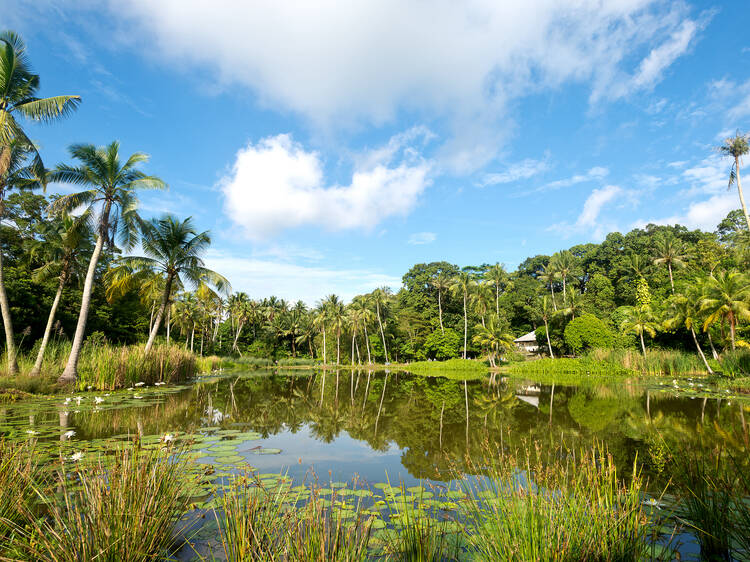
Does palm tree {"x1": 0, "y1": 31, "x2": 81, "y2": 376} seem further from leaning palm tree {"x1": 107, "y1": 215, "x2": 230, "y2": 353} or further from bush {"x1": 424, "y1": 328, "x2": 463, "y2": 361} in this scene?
bush {"x1": 424, "y1": 328, "x2": 463, "y2": 361}

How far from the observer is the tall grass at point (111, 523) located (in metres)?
2.43

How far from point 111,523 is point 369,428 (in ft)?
27.5

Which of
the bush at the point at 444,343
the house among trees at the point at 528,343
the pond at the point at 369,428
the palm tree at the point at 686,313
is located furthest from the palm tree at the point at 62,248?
the house among trees at the point at 528,343

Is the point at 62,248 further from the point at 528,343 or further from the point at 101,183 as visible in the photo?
the point at 528,343

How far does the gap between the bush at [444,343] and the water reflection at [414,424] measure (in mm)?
31477

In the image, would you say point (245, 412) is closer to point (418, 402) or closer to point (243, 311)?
point (418, 402)

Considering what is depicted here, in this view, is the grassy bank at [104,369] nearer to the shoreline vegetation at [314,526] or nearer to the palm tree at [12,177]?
the palm tree at [12,177]

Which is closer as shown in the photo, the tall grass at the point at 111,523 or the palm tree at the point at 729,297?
the tall grass at the point at 111,523

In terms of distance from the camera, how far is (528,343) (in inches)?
1973

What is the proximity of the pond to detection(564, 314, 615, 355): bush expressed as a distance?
22562mm

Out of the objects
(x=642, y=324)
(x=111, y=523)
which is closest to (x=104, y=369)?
(x=111, y=523)

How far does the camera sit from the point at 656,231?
52812 millimetres

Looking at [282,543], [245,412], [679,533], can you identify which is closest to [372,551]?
[282,543]

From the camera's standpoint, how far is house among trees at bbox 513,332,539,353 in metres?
48.8
